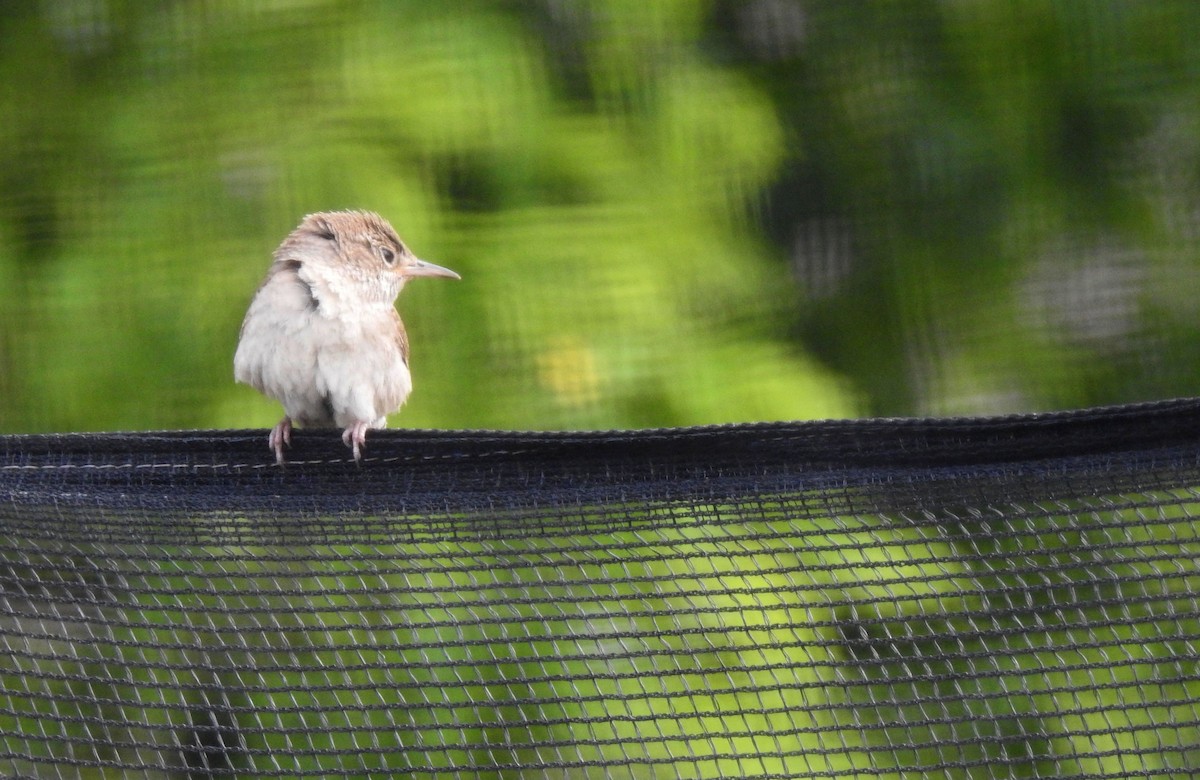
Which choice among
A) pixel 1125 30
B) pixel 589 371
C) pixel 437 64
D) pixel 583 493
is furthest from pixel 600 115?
pixel 583 493

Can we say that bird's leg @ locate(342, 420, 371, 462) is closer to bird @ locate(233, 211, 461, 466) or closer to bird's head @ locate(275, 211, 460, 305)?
bird @ locate(233, 211, 461, 466)

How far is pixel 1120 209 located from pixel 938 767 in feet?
12.1

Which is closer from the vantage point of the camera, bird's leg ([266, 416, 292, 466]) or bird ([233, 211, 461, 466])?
bird's leg ([266, 416, 292, 466])

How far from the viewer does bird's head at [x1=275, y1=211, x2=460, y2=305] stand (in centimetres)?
383

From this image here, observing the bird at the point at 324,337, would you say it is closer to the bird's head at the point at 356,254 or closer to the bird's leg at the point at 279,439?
the bird's head at the point at 356,254

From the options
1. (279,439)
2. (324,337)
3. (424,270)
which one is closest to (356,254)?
(424,270)

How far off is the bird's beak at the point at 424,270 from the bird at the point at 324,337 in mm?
186

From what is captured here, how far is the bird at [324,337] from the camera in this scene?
11.7ft

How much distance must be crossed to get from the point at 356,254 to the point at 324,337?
1.47 feet

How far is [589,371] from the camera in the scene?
4812 millimetres

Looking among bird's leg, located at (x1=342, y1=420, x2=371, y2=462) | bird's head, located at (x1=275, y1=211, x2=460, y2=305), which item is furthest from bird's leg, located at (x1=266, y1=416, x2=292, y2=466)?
bird's head, located at (x1=275, y1=211, x2=460, y2=305)

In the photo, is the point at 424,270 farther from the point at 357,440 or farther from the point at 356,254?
the point at 357,440

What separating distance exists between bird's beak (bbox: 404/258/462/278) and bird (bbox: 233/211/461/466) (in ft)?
0.61

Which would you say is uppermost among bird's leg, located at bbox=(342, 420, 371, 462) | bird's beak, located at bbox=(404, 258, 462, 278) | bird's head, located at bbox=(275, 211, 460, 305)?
bird's head, located at bbox=(275, 211, 460, 305)
